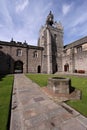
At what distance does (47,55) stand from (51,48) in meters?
2.77

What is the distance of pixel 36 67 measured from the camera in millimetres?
31281

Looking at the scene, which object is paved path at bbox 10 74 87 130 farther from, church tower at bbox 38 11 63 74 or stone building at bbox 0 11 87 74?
church tower at bbox 38 11 63 74

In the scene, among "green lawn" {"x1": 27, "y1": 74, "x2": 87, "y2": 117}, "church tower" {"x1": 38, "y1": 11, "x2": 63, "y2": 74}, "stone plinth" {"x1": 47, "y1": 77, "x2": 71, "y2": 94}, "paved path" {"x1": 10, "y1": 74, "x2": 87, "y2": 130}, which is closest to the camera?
"paved path" {"x1": 10, "y1": 74, "x2": 87, "y2": 130}

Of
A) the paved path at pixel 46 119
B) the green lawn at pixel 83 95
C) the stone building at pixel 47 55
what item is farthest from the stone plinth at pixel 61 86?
the stone building at pixel 47 55

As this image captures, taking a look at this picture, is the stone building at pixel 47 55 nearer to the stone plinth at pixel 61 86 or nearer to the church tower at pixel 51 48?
the church tower at pixel 51 48

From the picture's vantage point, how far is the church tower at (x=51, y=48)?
3256cm

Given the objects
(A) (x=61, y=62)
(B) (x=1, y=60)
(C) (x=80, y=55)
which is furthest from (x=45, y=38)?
(B) (x=1, y=60)

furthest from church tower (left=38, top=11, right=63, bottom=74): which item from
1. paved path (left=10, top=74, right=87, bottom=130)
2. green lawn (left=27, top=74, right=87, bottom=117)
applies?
paved path (left=10, top=74, right=87, bottom=130)

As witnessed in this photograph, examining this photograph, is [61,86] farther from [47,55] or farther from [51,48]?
[51,48]

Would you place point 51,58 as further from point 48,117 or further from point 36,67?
point 48,117

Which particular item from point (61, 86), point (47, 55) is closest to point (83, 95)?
point (61, 86)

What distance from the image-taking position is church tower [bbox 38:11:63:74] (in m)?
32.6

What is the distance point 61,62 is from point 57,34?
1079cm

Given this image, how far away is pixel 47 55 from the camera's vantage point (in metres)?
33.1
